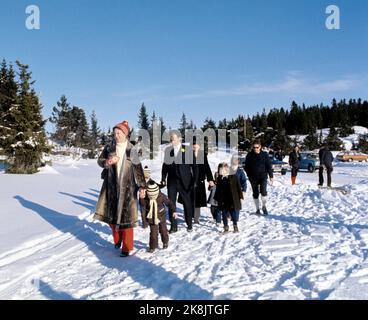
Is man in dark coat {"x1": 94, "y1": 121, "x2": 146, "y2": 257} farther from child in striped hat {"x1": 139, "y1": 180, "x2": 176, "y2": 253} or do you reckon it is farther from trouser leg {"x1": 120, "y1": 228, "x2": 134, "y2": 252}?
child in striped hat {"x1": 139, "y1": 180, "x2": 176, "y2": 253}

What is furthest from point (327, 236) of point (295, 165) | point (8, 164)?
point (8, 164)

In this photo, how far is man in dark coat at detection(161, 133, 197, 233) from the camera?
787 centimetres

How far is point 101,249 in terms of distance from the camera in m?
6.54

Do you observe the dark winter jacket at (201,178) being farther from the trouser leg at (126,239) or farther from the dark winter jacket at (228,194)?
the trouser leg at (126,239)

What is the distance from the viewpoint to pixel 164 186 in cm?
815

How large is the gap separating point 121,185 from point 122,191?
10 centimetres

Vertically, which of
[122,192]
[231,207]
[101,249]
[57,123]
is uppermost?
[57,123]

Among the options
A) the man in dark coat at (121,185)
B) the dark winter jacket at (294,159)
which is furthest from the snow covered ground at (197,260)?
the dark winter jacket at (294,159)

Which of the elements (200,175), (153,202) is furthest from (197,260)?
(200,175)

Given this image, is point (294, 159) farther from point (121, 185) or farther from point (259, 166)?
point (121, 185)
